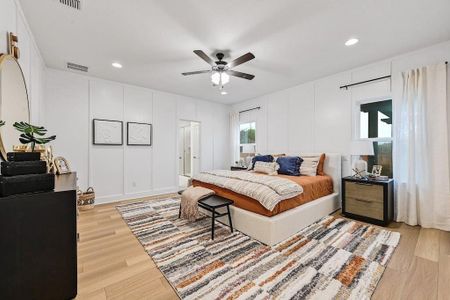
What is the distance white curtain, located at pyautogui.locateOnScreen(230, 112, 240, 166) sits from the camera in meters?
6.17

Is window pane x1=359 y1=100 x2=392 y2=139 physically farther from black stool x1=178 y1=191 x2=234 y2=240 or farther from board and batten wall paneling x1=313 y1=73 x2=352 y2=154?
black stool x1=178 y1=191 x2=234 y2=240

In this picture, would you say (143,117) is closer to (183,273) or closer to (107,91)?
(107,91)

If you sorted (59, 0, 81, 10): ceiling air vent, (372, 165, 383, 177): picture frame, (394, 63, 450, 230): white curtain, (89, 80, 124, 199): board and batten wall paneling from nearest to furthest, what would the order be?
(59, 0, 81, 10): ceiling air vent
(394, 63, 450, 230): white curtain
(372, 165, 383, 177): picture frame
(89, 80, 124, 199): board and batten wall paneling

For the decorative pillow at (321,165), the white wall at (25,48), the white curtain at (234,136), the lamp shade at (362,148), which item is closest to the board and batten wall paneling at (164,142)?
the white curtain at (234,136)

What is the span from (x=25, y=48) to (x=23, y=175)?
2.06m

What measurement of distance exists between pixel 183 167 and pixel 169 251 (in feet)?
18.7

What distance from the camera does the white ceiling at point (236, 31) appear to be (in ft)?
6.71

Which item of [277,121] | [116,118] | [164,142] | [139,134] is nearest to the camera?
[116,118]

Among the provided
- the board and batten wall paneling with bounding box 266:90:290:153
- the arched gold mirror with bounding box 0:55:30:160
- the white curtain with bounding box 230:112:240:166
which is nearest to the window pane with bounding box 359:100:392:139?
the board and batten wall paneling with bounding box 266:90:290:153

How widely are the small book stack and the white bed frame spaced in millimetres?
2028

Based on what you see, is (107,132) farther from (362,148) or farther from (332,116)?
(362,148)

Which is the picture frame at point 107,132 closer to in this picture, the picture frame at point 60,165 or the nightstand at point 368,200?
the picture frame at point 60,165

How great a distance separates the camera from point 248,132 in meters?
5.97

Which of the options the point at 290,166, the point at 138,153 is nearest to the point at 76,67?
the point at 138,153
